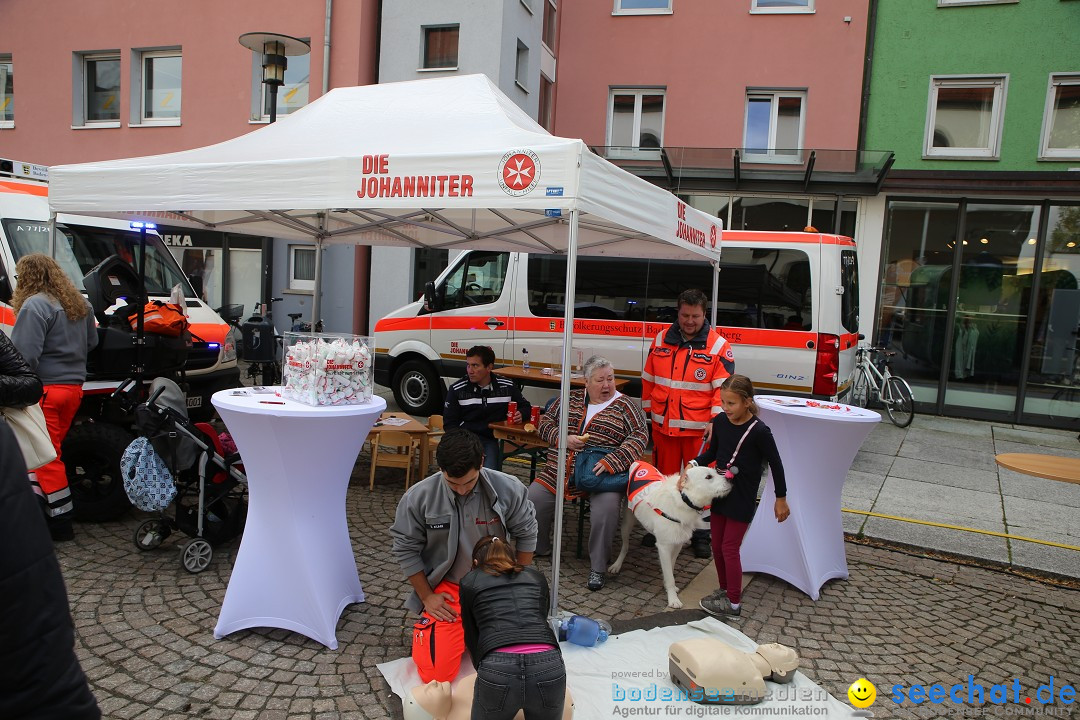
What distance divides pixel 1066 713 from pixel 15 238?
8317 millimetres

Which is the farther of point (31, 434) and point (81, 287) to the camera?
point (81, 287)

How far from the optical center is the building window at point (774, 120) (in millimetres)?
13672

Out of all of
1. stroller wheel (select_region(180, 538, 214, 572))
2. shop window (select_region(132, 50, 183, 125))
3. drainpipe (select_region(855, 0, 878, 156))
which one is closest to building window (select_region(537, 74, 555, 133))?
drainpipe (select_region(855, 0, 878, 156))

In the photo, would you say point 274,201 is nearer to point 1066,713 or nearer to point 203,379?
point 203,379

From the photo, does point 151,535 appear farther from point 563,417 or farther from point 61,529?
point 563,417

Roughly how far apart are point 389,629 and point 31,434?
236 centimetres

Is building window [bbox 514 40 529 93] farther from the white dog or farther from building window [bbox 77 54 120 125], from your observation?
the white dog

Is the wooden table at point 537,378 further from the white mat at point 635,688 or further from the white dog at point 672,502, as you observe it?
the white mat at point 635,688

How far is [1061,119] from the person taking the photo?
38.3 feet

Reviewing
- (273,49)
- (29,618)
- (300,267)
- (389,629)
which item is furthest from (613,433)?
(300,267)

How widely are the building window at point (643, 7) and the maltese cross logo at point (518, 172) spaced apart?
12.4 m

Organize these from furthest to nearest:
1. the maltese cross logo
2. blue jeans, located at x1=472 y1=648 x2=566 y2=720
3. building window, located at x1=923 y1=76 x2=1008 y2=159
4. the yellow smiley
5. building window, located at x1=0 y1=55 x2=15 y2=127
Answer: building window, located at x1=0 y1=55 x2=15 y2=127 → building window, located at x1=923 y1=76 x2=1008 y2=159 → the maltese cross logo → the yellow smiley → blue jeans, located at x1=472 y1=648 x2=566 y2=720

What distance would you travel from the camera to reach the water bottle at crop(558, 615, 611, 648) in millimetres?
3734

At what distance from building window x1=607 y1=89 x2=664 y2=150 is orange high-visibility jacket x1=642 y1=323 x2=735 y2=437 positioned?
402 inches
